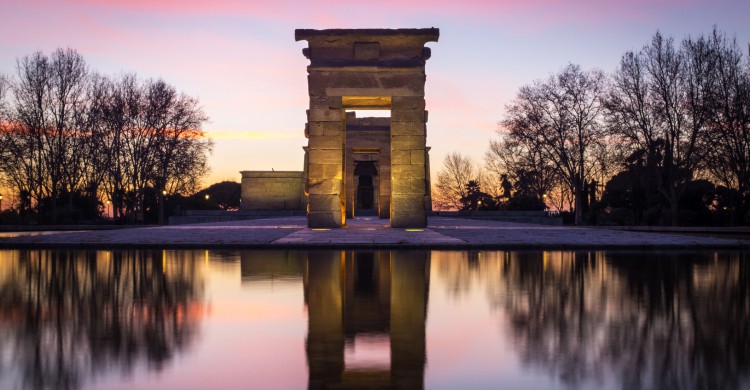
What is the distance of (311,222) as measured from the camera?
26.9 m

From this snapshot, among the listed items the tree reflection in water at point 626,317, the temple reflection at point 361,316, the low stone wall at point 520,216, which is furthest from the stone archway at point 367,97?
the low stone wall at point 520,216

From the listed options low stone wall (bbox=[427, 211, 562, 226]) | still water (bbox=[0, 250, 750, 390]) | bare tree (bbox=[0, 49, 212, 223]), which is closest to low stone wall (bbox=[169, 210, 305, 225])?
bare tree (bbox=[0, 49, 212, 223])

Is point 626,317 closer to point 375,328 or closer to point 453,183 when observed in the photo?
point 375,328

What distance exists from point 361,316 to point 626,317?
8.55 ft

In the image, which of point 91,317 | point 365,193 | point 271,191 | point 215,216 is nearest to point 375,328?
point 91,317

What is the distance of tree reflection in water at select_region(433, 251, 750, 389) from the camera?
15.8ft

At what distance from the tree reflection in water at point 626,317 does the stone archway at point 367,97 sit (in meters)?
13.2

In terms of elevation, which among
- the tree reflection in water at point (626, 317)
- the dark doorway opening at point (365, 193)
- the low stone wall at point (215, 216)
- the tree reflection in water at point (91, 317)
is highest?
the dark doorway opening at point (365, 193)

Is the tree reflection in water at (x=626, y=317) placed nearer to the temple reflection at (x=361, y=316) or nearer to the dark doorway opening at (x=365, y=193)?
the temple reflection at (x=361, y=316)

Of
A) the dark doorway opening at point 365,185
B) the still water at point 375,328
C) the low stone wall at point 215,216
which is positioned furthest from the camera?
the dark doorway opening at point 365,185

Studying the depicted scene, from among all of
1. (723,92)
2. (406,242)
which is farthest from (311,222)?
(723,92)

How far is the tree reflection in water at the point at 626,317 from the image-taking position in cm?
481

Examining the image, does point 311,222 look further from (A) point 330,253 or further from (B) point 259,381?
(B) point 259,381

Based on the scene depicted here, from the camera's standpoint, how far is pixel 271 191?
62.6 metres
